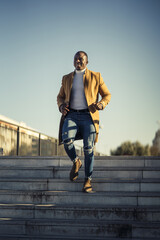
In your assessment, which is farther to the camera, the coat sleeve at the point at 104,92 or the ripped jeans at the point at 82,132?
the coat sleeve at the point at 104,92

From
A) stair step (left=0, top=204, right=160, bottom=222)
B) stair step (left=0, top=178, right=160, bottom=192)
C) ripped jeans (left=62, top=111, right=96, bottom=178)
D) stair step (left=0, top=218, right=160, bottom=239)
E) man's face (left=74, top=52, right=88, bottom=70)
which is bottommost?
stair step (left=0, top=218, right=160, bottom=239)

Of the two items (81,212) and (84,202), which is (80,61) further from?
(81,212)

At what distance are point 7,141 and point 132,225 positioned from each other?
7.48 m

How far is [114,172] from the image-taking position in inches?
249

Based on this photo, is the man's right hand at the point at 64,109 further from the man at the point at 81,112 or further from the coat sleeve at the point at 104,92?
the coat sleeve at the point at 104,92

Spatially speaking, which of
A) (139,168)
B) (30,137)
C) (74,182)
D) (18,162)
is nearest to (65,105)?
(74,182)

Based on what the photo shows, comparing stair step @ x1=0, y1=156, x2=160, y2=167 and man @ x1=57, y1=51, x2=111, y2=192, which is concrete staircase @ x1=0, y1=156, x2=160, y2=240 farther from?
man @ x1=57, y1=51, x2=111, y2=192

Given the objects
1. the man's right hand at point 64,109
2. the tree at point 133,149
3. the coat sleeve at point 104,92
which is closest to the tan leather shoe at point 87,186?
the man's right hand at point 64,109

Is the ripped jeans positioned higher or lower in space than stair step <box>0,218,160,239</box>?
higher

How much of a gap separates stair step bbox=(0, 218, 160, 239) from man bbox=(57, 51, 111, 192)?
85 centimetres

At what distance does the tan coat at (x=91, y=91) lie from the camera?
18.4ft

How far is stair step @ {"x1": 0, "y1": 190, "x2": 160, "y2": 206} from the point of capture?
5.32 meters

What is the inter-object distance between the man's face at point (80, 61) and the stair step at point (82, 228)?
225cm

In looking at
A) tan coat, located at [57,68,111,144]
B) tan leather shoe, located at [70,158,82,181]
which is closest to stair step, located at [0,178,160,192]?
tan leather shoe, located at [70,158,82,181]
